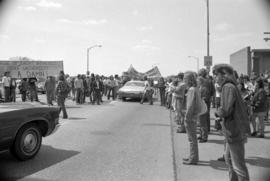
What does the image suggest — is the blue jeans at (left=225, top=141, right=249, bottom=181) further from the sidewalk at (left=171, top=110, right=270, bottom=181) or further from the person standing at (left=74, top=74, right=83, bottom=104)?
the person standing at (left=74, top=74, right=83, bottom=104)

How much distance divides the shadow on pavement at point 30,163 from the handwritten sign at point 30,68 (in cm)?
1892

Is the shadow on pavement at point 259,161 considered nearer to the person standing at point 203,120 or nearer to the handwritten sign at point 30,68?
the person standing at point 203,120

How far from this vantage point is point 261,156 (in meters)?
6.28

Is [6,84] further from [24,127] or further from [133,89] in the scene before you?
[24,127]

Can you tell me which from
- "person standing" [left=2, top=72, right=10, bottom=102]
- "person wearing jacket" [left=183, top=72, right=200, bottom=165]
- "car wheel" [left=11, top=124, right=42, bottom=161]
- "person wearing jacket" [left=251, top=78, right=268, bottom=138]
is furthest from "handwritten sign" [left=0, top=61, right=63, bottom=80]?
"person wearing jacket" [left=183, top=72, right=200, bottom=165]

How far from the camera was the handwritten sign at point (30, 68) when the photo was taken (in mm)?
24219

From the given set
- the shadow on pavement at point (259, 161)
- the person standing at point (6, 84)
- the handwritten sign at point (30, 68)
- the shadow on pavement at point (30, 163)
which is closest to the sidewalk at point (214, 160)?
the shadow on pavement at point (259, 161)

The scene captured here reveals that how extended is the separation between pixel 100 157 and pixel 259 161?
3.01 m

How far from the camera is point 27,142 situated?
19.0ft

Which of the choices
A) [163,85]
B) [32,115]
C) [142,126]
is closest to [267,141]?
[142,126]

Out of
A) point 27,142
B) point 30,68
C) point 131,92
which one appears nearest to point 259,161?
point 27,142

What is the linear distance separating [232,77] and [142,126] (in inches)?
239

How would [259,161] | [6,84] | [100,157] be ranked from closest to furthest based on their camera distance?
[259,161] < [100,157] < [6,84]

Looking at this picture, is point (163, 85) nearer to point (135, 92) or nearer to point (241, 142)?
point (135, 92)
